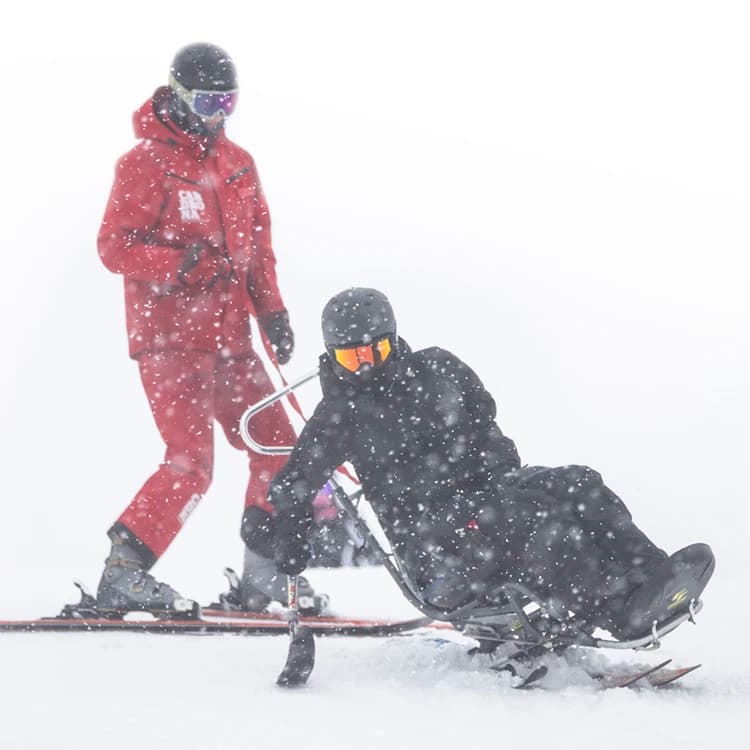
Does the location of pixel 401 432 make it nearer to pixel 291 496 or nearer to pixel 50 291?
pixel 291 496

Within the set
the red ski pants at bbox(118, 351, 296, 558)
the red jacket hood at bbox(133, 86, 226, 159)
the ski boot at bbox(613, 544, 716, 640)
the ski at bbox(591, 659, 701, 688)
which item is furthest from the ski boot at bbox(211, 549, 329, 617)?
the ski boot at bbox(613, 544, 716, 640)

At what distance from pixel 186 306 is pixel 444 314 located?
1136 centimetres

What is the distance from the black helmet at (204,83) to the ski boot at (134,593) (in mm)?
1652

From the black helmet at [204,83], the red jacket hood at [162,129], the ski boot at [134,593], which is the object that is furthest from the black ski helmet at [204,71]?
the ski boot at [134,593]

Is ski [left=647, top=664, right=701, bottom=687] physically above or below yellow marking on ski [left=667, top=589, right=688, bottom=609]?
below

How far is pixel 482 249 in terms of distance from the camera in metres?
20.8

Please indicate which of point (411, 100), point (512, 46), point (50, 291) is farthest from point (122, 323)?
point (512, 46)

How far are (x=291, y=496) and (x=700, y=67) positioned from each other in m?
27.2

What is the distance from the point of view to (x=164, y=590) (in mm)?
5129

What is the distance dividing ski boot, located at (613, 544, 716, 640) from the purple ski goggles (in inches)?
98.3

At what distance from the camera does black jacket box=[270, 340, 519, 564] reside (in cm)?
416

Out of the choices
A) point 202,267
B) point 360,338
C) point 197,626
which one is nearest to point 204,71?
point 202,267

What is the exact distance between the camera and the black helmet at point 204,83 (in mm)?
5109

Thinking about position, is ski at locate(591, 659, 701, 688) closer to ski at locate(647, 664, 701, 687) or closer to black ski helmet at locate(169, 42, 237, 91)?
ski at locate(647, 664, 701, 687)
